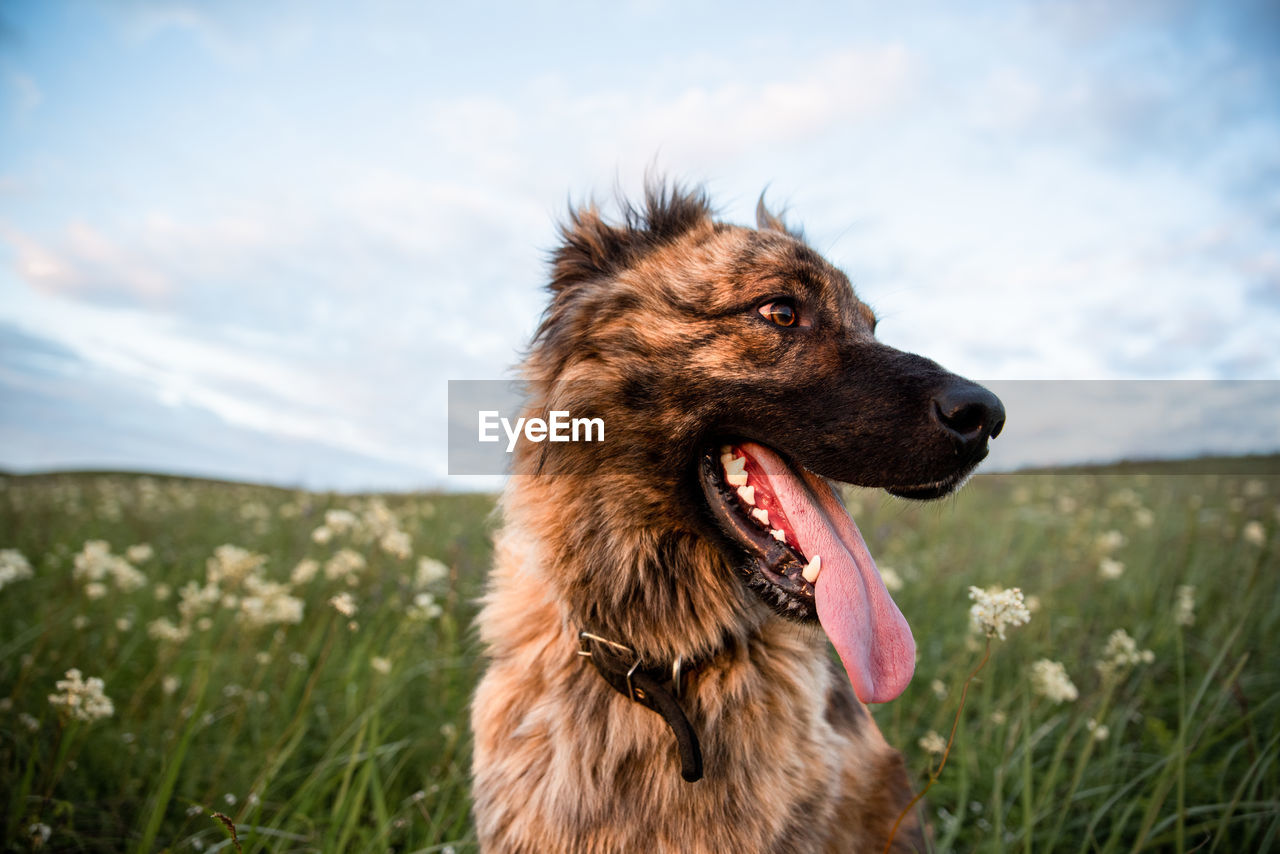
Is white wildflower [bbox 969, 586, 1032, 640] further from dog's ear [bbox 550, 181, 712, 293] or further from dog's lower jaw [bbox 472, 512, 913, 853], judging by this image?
dog's ear [bbox 550, 181, 712, 293]

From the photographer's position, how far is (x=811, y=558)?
2.04 meters

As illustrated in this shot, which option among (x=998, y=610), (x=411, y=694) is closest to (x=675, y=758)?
(x=998, y=610)

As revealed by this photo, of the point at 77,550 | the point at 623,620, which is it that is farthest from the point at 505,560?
the point at 77,550

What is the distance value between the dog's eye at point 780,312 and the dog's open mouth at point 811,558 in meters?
0.45

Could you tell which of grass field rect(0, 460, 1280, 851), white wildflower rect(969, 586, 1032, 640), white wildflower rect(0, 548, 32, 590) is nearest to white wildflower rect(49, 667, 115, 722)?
grass field rect(0, 460, 1280, 851)

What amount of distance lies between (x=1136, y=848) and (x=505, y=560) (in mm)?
2353

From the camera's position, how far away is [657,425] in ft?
7.50

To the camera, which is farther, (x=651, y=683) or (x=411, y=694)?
(x=411, y=694)

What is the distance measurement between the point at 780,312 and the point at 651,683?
131cm

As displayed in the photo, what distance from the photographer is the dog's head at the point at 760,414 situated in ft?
6.53

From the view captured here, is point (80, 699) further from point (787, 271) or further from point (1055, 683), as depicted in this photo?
point (1055, 683)

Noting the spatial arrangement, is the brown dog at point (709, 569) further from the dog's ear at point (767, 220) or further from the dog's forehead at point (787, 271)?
the dog's ear at point (767, 220)

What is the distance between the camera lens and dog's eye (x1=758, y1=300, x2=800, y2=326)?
235 centimetres

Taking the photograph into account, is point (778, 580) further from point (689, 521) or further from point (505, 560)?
point (505, 560)
